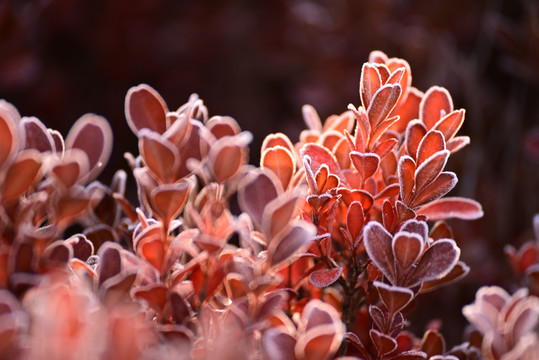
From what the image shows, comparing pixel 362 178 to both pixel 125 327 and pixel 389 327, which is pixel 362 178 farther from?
pixel 125 327

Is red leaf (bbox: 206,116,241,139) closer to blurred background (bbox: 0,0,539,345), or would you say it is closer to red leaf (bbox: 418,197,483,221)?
red leaf (bbox: 418,197,483,221)

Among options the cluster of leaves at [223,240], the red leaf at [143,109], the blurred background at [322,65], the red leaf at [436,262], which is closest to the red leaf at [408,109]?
the cluster of leaves at [223,240]

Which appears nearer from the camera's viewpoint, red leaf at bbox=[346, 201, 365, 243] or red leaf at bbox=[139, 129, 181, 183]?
red leaf at bbox=[139, 129, 181, 183]

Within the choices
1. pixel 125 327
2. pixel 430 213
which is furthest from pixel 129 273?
pixel 430 213

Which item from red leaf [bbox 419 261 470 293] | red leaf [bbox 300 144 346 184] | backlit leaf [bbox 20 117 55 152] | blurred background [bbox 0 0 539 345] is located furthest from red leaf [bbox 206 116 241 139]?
blurred background [bbox 0 0 539 345]

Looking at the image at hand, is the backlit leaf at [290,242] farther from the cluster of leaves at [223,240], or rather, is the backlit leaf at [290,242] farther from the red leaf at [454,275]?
the red leaf at [454,275]
